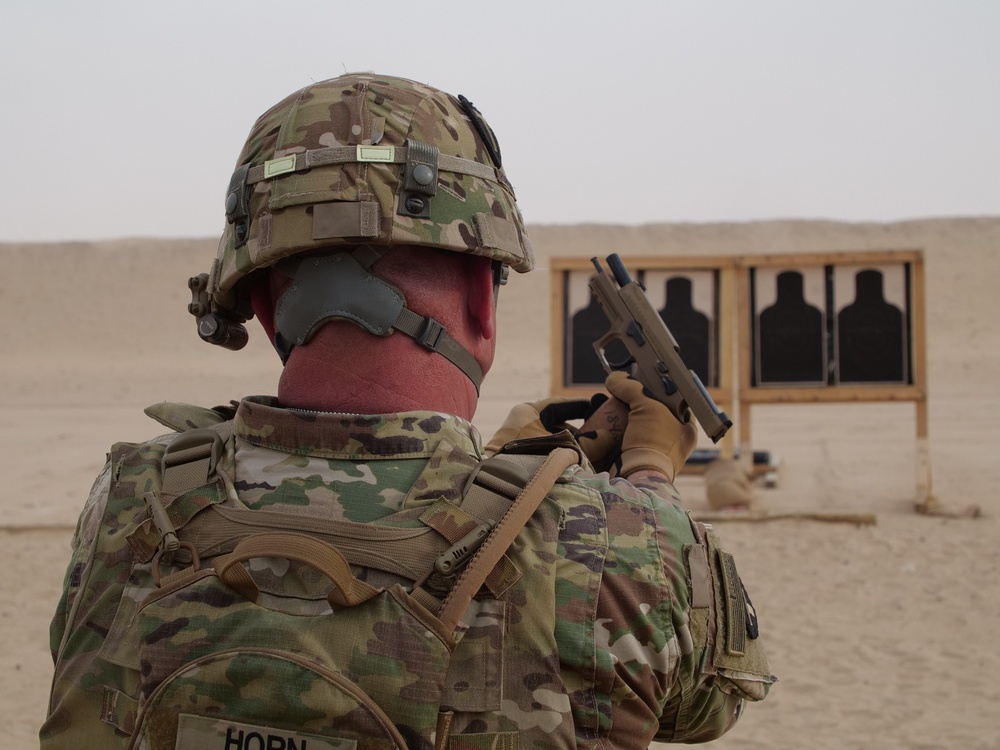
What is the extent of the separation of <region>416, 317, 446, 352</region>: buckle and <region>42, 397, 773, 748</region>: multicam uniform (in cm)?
12

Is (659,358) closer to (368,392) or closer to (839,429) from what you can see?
(368,392)

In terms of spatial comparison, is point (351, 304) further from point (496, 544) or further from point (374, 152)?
point (496, 544)

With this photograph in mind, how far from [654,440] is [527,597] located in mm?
900

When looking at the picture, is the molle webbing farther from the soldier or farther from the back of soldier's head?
the back of soldier's head

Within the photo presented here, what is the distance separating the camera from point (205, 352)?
101 ft

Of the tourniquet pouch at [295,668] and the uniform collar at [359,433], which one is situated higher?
the uniform collar at [359,433]

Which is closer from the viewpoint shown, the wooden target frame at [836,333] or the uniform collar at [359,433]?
the uniform collar at [359,433]

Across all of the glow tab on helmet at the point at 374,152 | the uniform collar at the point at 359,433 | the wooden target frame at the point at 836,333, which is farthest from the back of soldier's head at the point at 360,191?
the wooden target frame at the point at 836,333

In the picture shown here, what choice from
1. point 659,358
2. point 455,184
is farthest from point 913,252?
point 455,184

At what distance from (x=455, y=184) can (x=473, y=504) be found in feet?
1.85

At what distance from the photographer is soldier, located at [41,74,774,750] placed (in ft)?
4.49

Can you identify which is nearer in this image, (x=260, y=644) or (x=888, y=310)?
(x=260, y=644)

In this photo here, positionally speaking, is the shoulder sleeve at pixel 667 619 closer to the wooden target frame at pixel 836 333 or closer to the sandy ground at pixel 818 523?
the sandy ground at pixel 818 523

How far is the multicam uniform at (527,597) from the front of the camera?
1.39m
